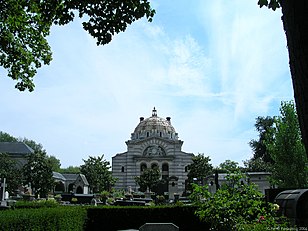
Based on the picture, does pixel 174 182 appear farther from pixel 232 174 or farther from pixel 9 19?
pixel 9 19

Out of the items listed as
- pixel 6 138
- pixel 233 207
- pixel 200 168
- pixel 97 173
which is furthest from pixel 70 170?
pixel 233 207

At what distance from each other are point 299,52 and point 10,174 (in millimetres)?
57723

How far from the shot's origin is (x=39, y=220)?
10.2m

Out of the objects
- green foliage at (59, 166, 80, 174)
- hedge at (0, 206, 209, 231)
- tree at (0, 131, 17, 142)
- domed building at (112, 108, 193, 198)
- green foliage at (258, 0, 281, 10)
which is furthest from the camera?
green foliage at (59, 166, 80, 174)

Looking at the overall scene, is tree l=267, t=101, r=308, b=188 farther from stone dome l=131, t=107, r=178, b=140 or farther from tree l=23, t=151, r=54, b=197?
stone dome l=131, t=107, r=178, b=140

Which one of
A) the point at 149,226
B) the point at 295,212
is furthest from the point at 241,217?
the point at 295,212

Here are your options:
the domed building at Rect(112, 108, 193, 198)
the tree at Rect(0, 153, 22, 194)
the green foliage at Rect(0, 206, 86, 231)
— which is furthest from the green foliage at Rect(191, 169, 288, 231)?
the domed building at Rect(112, 108, 193, 198)

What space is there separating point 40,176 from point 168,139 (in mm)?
41675

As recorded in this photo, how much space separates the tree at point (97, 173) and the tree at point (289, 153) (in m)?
42.8

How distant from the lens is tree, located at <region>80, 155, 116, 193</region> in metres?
69.6

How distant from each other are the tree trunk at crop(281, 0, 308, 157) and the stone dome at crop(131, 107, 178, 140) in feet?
287

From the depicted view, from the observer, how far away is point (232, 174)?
44.1ft

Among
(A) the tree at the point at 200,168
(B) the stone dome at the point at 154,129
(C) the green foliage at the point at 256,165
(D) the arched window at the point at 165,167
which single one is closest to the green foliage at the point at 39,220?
(A) the tree at the point at 200,168

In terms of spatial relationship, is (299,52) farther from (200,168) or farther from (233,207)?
(200,168)
